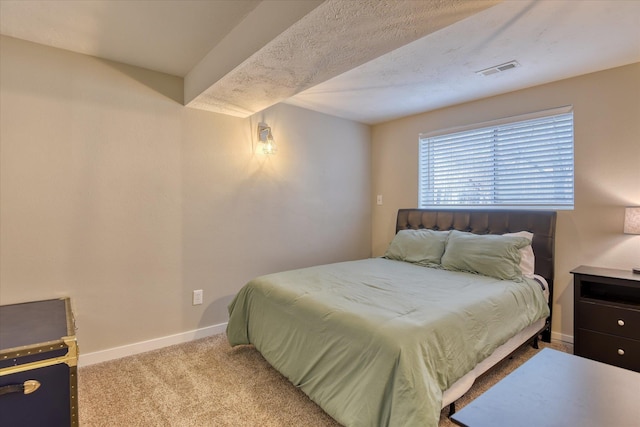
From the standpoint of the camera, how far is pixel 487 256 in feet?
8.18

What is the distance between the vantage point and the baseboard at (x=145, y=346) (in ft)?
7.43

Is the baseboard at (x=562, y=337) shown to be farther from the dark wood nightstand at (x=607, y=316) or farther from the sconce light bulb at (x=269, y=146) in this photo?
the sconce light bulb at (x=269, y=146)

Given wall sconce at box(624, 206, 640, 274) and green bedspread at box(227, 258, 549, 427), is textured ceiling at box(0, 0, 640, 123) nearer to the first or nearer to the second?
wall sconce at box(624, 206, 640, 274)

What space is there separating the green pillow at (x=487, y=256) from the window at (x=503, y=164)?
0.59 m

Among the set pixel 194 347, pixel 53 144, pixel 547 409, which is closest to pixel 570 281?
pixel 547 409

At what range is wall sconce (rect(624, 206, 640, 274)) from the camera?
2.13m

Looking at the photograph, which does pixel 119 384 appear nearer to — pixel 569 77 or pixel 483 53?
pixel 483 53

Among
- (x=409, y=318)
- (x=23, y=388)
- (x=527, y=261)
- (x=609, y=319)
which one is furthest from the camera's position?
(x=527, y=261)

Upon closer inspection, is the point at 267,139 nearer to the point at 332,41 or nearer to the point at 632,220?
the point at 332,41

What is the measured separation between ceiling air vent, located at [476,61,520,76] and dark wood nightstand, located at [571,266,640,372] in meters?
1.57

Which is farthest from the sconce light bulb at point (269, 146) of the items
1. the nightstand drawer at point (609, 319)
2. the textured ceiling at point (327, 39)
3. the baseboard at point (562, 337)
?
the baseboard at point (562, 337)

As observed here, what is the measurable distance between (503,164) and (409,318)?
2.19m

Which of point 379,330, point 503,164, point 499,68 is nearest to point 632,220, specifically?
point 503,164

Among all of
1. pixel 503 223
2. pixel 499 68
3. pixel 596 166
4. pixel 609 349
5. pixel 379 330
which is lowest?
pixel 609 349
